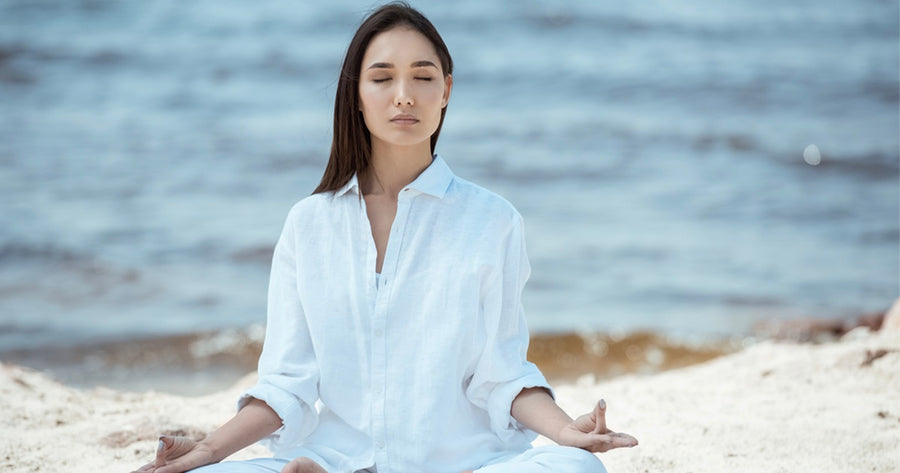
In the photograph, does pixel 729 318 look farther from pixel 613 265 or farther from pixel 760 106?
pixel 760 106

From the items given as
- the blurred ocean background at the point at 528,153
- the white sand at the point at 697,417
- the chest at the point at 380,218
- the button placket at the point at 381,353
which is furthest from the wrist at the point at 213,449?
the blurred ocean background at the point at 528,153

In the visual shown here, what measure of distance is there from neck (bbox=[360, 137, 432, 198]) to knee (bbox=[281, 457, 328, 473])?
0.73m

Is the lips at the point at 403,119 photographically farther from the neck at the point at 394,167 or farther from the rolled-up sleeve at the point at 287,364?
the rolled-up sleeve at the point at 287,364

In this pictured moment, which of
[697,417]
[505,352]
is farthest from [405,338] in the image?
[697,417]

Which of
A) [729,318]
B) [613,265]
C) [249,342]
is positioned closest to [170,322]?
[249,342]

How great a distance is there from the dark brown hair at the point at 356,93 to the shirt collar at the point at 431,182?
2 cm

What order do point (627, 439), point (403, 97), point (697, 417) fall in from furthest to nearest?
point (697, 417) → point (403, 97) → point (627, 439)

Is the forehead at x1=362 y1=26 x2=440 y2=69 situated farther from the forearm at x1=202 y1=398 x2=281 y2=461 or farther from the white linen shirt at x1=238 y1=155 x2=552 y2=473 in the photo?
the forearm at x1=202 y1=398 x2=281 y2=461

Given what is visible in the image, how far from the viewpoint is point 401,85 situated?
2607 millimetres

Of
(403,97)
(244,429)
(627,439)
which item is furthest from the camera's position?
(403,97)

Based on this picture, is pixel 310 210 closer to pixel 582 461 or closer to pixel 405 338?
pixel 405 338

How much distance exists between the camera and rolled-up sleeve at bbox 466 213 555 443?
2568 mm

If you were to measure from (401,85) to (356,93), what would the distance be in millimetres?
155

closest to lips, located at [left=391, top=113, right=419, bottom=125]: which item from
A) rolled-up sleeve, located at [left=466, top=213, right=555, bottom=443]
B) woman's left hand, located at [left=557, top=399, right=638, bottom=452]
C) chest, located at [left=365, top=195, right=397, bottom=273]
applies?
chest, located at [left=365, top=195, right=397, bottom=273]
